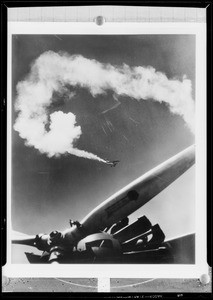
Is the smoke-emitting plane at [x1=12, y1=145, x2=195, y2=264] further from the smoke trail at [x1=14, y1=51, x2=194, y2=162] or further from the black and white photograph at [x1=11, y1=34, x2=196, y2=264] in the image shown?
the smoke trail at [x1=14, y1=51, x2=194, y2=162]

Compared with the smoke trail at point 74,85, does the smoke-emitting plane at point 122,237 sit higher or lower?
lower

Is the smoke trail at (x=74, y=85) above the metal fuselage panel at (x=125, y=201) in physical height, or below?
above

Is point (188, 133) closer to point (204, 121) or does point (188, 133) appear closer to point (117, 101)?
point (204, 121)

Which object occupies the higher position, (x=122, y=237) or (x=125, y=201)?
(x=125, y=201)

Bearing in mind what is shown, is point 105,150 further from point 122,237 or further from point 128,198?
point 122,237

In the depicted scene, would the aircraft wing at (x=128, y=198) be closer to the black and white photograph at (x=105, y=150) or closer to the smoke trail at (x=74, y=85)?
the black and white photograph at (x=105, y=150)

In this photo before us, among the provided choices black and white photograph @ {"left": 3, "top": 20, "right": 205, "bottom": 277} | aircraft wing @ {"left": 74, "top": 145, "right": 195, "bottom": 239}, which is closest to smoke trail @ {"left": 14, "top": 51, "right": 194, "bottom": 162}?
black and white photograph @ {"left": 3, "top": 20, "right": 205, "bottom": 277}

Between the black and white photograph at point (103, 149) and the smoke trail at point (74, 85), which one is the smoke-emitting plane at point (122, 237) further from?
the smoke trail at point (74, 85)

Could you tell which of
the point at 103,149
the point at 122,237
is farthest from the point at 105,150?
the point at 122,237

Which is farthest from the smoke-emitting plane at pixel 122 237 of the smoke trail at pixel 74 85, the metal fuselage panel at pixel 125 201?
the smoke trail at pixel 74 85
